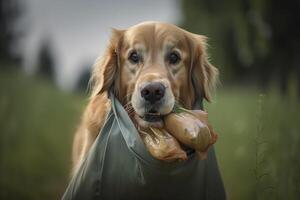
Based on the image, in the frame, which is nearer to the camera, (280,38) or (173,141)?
(173,141)

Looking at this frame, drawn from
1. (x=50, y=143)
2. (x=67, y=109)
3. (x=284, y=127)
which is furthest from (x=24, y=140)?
(x=284, y=127)

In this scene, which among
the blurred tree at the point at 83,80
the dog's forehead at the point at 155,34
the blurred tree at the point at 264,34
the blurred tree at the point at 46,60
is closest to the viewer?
the dog's forehead at the point at 155,34

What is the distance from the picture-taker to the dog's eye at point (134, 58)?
3.99 m

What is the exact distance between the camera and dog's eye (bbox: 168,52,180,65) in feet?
13.0

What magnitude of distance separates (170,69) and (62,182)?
102 inches

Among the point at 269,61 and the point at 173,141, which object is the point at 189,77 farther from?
the point at 269,61

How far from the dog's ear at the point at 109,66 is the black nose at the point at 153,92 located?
1.67ft

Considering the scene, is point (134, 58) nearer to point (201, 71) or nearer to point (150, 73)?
point (150, 73)

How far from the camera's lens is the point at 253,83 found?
33.4 ft

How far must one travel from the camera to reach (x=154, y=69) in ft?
12.7

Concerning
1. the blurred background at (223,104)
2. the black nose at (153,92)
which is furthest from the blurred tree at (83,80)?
the black nose at (153,92)

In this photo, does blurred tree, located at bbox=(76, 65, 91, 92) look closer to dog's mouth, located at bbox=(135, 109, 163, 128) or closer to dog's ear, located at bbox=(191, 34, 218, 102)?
dog's ear, located at bbox=(191, 34, 218, 102)

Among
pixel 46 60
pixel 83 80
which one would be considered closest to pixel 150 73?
pixel 83 80

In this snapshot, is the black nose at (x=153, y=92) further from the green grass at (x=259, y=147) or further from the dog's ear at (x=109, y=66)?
the green grass at (x=259, y=147)
